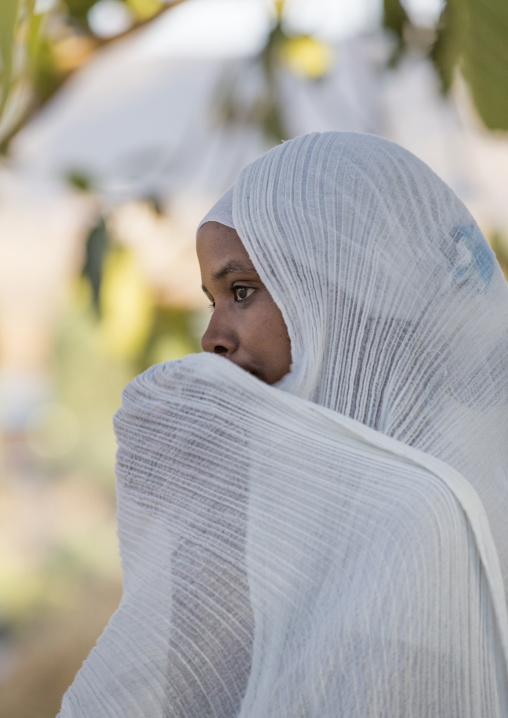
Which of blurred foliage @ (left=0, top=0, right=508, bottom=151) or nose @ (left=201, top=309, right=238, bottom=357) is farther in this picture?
nose @ (left=201, top=309, right=238, bottom=357)

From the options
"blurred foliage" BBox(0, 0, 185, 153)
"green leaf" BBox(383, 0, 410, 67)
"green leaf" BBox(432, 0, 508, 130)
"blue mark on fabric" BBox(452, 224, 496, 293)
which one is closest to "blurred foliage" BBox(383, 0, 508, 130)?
"green leaf" BBox(432, 0, 508, 130)

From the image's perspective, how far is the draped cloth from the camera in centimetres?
70

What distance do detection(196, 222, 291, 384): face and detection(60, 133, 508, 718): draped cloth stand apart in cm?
3

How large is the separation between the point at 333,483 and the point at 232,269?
311 mm

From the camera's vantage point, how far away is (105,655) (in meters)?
0.80

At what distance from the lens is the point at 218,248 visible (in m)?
0.96

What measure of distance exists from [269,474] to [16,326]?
457 cm

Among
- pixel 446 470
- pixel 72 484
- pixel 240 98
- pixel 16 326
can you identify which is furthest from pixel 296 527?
pixel 72 484

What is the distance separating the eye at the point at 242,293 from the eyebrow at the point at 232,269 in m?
0.02

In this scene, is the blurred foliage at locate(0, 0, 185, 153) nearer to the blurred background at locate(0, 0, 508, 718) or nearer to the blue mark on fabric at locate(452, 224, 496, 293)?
the blurred background at locate(0, 0, 508, 718)

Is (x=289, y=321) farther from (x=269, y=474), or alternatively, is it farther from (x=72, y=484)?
(x=72, y=484)

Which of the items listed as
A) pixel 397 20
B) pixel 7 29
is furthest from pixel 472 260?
pixel 397 20

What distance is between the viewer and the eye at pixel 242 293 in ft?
3.05

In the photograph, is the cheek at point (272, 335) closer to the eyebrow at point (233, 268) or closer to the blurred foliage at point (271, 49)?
the eyebrow at point (233, 268)
